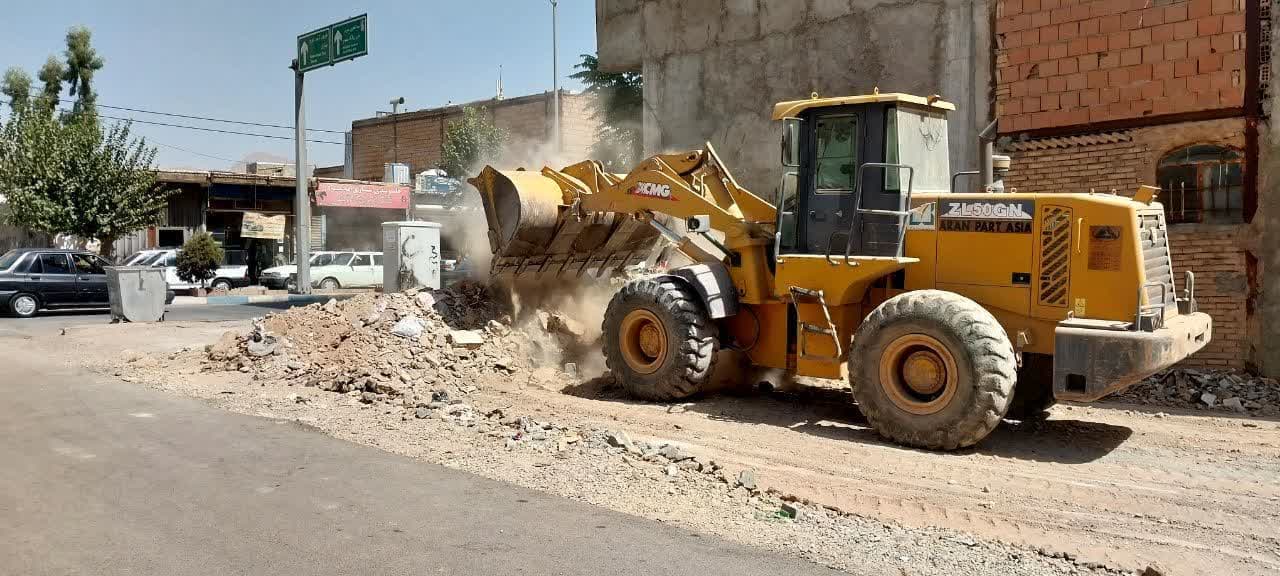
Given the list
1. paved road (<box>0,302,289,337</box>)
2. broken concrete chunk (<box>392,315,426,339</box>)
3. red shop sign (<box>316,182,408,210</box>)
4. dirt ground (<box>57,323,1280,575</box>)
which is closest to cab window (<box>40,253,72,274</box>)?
paved road (<box>0,302,289,337</box>)

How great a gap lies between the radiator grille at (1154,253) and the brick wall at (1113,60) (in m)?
3.72

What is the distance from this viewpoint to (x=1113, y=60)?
11695 millimetres

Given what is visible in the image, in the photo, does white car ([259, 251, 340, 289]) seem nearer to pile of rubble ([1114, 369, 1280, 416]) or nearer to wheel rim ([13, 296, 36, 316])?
wheel rim ([13, 296, 36, 316])

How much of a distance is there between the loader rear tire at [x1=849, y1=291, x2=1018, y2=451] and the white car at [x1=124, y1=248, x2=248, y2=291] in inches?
971

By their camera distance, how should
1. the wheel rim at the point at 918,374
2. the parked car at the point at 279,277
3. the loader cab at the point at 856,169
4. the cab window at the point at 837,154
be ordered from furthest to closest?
the parked car at the point at 279,277, the cab window at the point at 837,154, the loader cab at the point at 856,169, the wheel rim at the point at 918,374

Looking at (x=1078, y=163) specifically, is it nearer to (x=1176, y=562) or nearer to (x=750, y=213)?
(x=750, y=213)

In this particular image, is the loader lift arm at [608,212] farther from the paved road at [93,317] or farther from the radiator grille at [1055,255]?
the paved road at [93,317]

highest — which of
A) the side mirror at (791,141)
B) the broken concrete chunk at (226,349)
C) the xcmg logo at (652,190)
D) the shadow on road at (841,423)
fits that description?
the side mirror at (791,141)

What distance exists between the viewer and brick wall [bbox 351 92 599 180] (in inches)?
1741

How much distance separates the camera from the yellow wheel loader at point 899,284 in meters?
7.50

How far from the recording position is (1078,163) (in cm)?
1200

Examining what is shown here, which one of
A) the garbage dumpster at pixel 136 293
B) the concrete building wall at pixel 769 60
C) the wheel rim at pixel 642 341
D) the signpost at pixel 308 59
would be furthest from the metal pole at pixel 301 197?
the wheel rim at pixel 642 341

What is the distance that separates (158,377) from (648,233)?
5.93 m

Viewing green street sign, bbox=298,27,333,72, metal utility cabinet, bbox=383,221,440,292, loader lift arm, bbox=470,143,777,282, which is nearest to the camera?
loader lift arm, bbox=470,143,777,282
